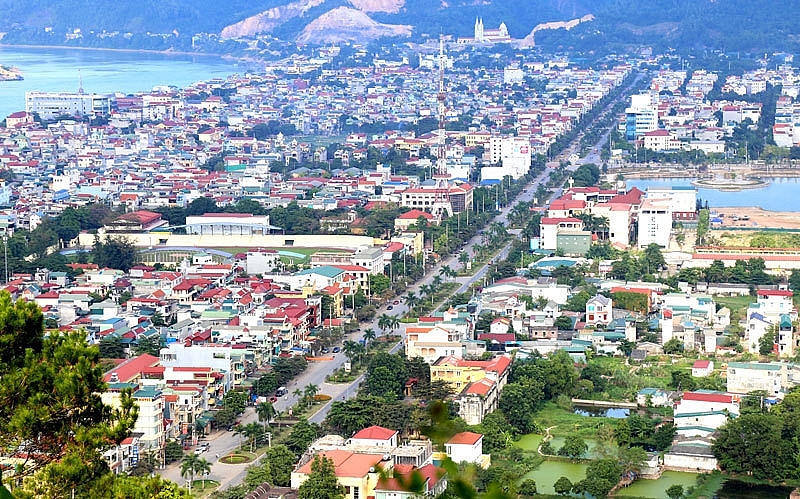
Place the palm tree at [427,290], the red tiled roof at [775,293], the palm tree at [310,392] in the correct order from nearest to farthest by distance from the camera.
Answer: the palm tree at [310,392] < the red tiled roof at [775,293] < the palm tree at [427,290]

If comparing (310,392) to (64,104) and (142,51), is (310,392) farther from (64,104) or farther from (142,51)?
(142,51)

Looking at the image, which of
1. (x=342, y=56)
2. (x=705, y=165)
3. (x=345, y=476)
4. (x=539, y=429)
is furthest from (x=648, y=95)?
(x=345, y=476)

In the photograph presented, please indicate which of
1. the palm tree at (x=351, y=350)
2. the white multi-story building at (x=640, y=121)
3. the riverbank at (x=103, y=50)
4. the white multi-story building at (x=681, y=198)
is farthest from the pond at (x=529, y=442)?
the riverbank at (x=103, y=50)

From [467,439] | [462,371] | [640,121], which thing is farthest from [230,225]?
[640,121]

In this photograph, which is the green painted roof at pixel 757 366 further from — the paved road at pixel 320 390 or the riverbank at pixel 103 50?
the riverbank at pixel 103 50


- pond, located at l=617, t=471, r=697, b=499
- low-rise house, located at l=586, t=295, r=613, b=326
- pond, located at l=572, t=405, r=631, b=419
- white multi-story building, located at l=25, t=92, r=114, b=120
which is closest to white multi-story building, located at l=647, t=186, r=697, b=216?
low-rise house, located at l=586, t=295, r=613, b=326

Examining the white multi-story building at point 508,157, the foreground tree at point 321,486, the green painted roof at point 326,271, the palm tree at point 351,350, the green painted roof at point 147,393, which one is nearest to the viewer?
the foreground tree at point 321,486
